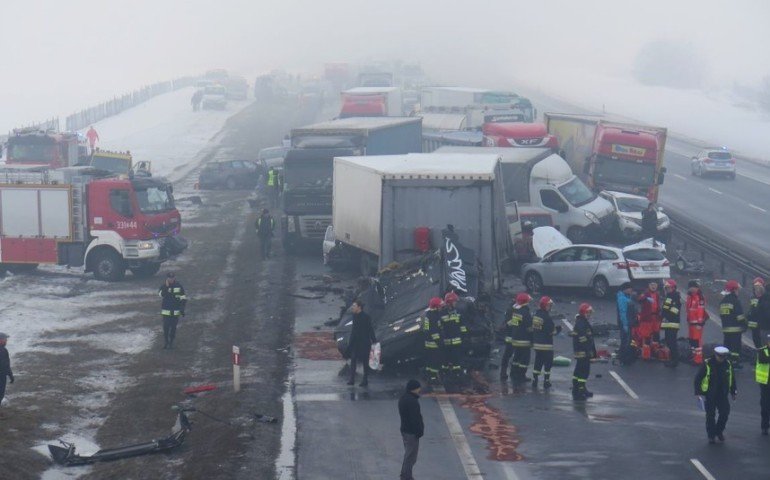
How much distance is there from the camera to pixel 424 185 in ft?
76.9

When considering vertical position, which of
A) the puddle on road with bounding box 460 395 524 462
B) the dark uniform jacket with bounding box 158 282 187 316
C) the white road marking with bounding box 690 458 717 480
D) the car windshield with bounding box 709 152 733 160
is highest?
the car windshield with bounding box 709 152 733 160

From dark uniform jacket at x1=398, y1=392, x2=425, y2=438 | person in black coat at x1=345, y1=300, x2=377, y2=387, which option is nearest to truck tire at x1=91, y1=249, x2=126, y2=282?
person in black coat at x1=345, y1=300, x2=377, y2=387

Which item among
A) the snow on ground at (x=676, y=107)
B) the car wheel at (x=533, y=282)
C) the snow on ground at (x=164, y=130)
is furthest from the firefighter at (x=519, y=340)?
the snow on ground at (x=676, y=107)

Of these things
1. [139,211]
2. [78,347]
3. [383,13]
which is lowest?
[78,347]

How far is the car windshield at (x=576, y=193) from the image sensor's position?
32656 millimetres

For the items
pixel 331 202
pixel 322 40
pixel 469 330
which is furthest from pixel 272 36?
pixel 469 330

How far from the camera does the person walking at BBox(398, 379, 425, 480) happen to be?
13312 mm

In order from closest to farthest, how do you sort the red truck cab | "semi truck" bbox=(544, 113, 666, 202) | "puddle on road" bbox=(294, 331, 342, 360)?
"puddle on road" bbox=(294, 331, 342, 360) → "semi truck" bbox=(544, 113, 666, 202) → the red truck cab

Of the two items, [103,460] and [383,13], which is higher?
[383,13]

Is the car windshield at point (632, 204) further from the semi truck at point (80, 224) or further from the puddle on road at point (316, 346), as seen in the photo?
the puddle on road at point (316, 346)

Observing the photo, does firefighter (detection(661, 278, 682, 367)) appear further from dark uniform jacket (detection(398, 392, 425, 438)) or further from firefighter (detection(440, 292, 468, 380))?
dark uniform jacket (detection(398, 392, 425, 438))

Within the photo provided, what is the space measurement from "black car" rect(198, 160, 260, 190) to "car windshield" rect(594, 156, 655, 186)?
15.8 m

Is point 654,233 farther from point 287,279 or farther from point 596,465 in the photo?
point 596,465

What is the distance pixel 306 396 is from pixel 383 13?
5764 inches
